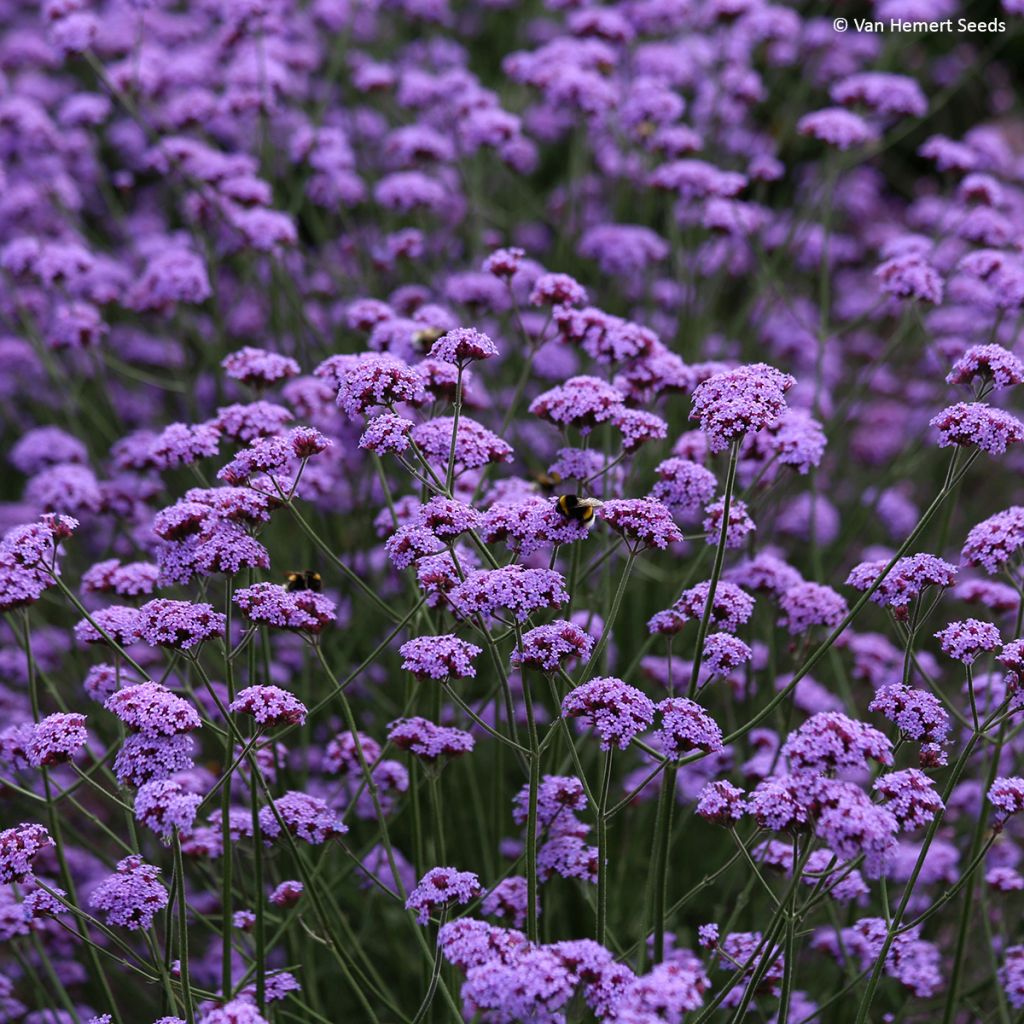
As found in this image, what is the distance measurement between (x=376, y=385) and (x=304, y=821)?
1.28 metres

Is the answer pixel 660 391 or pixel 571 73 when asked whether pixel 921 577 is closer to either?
pixel 660 391

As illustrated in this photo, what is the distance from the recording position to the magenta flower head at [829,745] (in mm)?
2932

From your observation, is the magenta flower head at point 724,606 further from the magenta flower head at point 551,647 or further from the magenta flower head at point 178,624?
the magenta flower head at point 178,624

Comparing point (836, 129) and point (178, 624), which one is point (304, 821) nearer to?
point (178, 624)

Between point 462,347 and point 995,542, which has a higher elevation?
point 462,347

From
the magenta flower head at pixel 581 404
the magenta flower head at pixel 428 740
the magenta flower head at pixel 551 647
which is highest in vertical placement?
the magenta flower head at pixel 581 404

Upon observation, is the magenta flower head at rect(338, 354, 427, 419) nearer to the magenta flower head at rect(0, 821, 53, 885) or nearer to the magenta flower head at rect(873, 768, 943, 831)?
the magenta flower head at rect(0, 821, 53, 885)

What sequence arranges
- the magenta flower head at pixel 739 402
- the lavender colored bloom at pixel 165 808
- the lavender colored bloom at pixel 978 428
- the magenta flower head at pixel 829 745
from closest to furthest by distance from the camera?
1. the magenta flower head at pixel 829 745
2. the lavender colored bloom at pixel 165 808
3. the magenta flower head at pixel 739 402
4. the lavender colored bloom at pixel 978 428

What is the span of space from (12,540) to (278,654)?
7.36 feet

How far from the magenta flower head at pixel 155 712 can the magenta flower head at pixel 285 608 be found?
341 millimetres

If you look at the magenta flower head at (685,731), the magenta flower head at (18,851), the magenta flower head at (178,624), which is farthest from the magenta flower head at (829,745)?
the magenta flower head at (18,851)

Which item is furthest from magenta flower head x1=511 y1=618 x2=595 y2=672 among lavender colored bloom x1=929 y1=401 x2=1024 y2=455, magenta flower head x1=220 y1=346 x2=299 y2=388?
magenta flower head x1=220 y1=346 x2=299 y2=388

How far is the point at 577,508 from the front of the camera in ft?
11.5

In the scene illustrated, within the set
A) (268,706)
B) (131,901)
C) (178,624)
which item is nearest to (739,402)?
(268,706)
